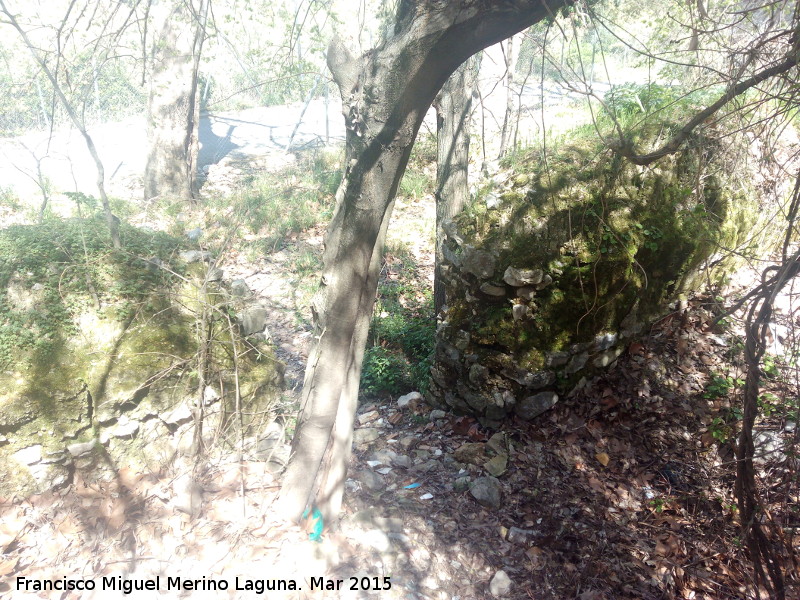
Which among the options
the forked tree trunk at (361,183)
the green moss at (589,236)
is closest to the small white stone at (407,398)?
the green moss at (589,236)

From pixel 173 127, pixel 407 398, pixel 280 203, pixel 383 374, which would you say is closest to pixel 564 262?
pixel 407 398

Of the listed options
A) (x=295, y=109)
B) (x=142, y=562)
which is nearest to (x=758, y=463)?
(x=142, y=562)

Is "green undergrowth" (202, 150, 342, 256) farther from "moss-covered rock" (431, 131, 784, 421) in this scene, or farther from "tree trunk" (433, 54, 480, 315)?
"moss-covered rock" (431, 131, 784, 421)

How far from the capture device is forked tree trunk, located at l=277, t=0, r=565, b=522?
2293 millimetres

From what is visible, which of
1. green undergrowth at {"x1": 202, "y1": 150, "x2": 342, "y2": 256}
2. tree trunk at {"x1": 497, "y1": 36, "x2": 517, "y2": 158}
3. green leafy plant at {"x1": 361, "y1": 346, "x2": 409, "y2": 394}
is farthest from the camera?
green undergrowth at {"x1": 202, "y1": 150, "x2": 342, "y2": 256}

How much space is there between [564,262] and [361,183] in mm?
2157

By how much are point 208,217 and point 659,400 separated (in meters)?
6.82

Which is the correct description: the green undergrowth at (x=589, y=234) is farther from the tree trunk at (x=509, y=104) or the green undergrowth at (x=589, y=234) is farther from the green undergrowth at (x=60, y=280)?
the green undergrowth at (x=60, y=280)

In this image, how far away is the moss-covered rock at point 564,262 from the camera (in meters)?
4.12

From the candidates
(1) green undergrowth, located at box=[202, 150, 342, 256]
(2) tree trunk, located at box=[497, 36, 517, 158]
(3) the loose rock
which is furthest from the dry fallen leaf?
(2) tree trunk, located at box=[497, 36, 517, 158]

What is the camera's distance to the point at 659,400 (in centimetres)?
426

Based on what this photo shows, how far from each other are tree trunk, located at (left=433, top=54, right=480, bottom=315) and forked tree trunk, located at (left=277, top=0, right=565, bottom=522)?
2.37m

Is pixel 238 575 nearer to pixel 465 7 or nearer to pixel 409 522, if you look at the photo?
pixel 409 522

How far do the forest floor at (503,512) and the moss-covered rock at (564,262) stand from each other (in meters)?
0.39
